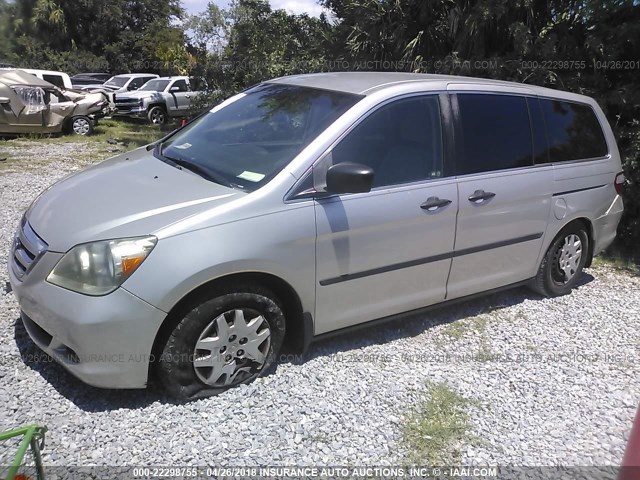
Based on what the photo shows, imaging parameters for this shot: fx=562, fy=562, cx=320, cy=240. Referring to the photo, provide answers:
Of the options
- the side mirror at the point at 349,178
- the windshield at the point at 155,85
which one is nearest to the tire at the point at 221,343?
the side mirror at the point at 349,178

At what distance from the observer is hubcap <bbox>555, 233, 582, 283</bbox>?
4.87 metres

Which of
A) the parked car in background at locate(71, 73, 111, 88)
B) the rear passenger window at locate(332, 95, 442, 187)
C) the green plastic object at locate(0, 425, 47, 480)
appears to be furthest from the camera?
the parked car in background at locate(71, 73, 111, 88)

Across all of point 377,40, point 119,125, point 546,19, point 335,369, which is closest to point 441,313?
point 335,369

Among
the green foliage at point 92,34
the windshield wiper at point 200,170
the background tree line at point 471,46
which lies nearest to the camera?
the windshield wiper at point 200,170

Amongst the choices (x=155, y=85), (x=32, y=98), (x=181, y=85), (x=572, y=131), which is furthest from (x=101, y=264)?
(x=155, y=85)

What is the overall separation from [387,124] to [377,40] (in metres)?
6.55

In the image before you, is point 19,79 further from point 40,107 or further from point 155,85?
point 155,85

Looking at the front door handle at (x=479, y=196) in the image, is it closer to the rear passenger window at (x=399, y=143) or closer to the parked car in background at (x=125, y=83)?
the rear passenger window at (x=399, y=143)

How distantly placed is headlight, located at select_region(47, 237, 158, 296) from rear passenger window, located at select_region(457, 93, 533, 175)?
88.0 inches

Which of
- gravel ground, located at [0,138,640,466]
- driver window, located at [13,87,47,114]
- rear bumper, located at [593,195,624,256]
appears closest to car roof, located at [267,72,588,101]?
rear bumper, located at [593,195,624,256]

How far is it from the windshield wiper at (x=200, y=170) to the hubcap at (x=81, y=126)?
40.3ft

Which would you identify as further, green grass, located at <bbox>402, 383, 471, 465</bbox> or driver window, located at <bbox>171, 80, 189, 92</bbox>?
driver window, located at <bbox>171, 80, 189, 92</bbox>

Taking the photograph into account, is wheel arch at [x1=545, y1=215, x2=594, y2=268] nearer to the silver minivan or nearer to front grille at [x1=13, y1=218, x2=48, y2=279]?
the silver minivan

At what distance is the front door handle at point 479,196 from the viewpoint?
3912 millimetres
